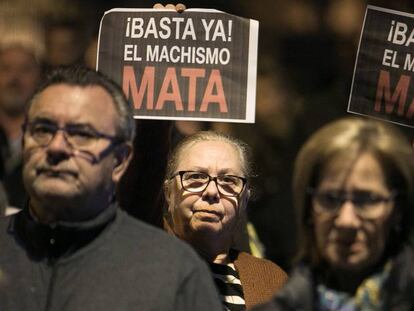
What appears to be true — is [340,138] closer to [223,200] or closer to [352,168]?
[352,168]

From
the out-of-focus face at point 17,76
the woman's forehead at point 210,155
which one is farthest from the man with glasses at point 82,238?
the out-of-focus face at point 17,76

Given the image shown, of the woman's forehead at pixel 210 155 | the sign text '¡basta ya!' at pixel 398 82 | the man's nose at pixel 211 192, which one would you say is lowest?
the man's nose at pixel 211 192

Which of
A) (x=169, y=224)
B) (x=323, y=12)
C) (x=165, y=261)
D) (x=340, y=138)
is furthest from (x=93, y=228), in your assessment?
(x=323, y=12)

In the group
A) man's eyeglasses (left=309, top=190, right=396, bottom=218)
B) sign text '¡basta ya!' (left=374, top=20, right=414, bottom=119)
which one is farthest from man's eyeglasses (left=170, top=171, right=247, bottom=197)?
man's eyeglasses (left=309, top=190, right=396, bottom=218)

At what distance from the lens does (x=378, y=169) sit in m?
4.15

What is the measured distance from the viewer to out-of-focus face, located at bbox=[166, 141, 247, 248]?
5.55m

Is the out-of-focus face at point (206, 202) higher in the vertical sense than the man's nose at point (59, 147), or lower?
lower

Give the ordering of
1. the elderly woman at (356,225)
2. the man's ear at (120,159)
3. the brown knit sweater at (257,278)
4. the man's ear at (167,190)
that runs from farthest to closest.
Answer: the man's ear at (167,190)
the brown knit sweater at (257,278)
the man's ear at (120,159)
the elderly woman at (356,225)

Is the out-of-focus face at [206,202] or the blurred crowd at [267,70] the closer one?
the out-of-focus face at [206,202]

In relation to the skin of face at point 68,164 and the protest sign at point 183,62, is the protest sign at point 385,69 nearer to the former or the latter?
the protest sign at point 183,62

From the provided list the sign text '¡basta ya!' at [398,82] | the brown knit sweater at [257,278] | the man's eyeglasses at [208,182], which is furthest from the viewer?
the sign text '¡basta ya!' at [398,82]

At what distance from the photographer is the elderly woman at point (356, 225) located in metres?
4.10

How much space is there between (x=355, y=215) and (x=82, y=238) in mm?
904

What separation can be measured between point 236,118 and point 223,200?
466 millimetres
